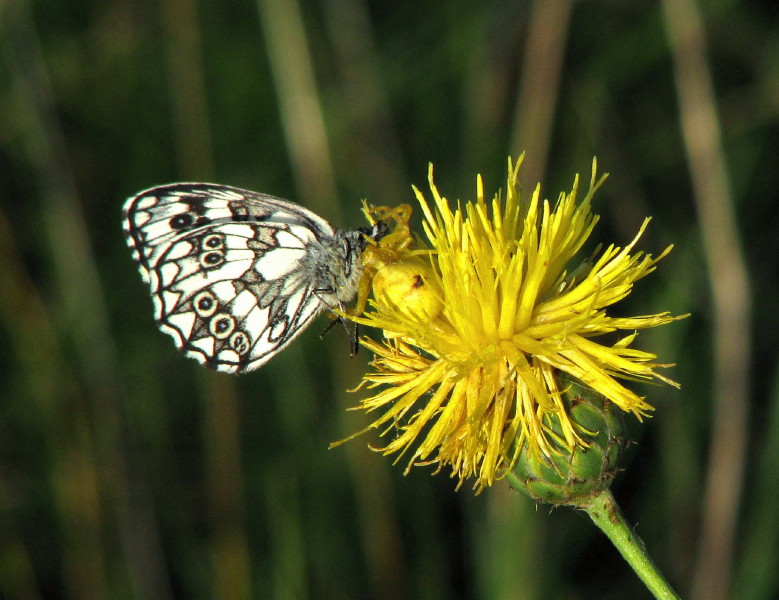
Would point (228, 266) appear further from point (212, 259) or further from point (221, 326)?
point (221, 326)

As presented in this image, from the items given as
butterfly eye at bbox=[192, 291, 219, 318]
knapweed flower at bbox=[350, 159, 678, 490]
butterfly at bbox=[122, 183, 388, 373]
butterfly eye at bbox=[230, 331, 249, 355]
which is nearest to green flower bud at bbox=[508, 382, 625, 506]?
knapweed flower at bbox=[350, 159, 678, 490]

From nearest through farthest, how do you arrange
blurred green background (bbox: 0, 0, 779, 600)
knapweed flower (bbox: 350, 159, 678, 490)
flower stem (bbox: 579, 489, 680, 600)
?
flower stem (bbox: 579, 489, 680, 600) → knapweed flower (bbox: 350, 159, 678, 490) → blurred green background (bbox: 0, 0, 779, 600)

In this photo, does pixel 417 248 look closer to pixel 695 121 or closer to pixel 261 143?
pixel 695 121

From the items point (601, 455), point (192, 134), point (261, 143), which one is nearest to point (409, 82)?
point (261, 143)

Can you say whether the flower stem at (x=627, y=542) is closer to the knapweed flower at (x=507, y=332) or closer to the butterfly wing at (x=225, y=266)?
the knapweed flower at (x=507, y=332)

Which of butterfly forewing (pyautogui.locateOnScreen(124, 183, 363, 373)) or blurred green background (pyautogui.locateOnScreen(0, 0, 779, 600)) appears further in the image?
blurred green background (pyautogui.locateOnScreen(0, 0, 779, 600))

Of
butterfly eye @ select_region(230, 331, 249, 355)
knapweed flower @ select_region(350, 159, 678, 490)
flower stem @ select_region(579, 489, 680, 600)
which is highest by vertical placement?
butterfly eye @ select_region(230, 331, 249, 355)

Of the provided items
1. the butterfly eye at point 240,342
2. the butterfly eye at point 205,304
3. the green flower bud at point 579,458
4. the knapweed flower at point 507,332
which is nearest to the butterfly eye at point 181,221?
the butterfly eye at point 205,304

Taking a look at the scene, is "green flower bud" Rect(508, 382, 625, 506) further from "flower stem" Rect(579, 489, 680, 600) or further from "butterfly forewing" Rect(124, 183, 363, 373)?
"butterfly forewing" Rect(124, 183, 363, 373)
